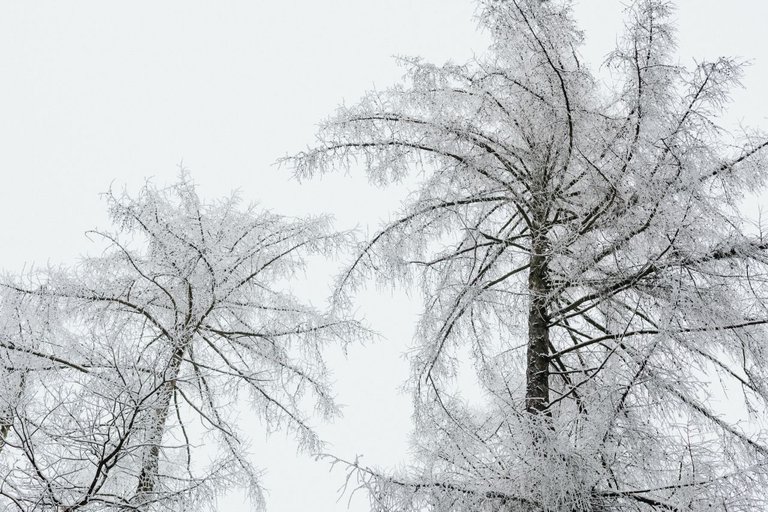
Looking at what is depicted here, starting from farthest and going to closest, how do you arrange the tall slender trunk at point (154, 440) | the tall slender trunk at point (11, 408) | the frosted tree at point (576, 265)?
the tall slender trunk at point (154, 440) → the frosted tree at point (576, 265) → the tall slender trunk at point (11, 408)

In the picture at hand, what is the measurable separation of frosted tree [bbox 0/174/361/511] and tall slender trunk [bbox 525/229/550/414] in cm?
170

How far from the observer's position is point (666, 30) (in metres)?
3.78

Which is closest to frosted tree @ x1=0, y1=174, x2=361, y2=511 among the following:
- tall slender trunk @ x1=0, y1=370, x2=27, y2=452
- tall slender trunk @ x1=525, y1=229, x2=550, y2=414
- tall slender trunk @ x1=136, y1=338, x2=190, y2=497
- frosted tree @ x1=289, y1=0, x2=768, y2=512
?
tall slender trunk @ x1=136, y1=338, x2=190, y2=497

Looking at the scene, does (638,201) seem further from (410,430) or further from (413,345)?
(410,430)

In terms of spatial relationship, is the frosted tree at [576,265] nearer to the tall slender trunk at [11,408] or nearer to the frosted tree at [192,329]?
the frosted tree at [192,329]

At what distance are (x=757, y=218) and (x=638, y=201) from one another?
2.10 feet

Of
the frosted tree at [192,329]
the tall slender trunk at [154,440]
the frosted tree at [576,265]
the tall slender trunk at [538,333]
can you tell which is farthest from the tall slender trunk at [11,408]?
the tall slender trunk at [538,333]

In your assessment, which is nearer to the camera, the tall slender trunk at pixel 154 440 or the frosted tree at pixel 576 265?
the frosted tree at pixel 576 265

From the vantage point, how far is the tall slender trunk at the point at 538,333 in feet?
13.8

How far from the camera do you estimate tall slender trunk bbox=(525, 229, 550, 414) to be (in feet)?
13.8

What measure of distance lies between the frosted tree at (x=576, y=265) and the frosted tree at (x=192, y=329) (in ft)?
3.13

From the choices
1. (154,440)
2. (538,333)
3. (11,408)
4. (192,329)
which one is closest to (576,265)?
(538,333)

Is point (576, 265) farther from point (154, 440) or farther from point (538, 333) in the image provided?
point (154, 440)

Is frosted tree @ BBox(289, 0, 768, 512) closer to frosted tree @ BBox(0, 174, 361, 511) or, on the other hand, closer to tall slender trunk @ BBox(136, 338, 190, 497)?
frosted tree @ BBox(0, 174, 361, 511)
